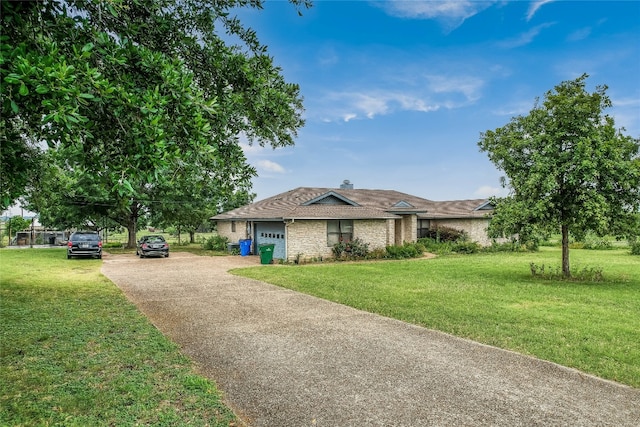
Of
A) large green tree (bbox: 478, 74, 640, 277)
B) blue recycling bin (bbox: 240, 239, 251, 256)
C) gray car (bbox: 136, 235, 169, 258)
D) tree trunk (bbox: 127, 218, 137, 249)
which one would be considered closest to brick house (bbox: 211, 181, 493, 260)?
blue recycling bin (bbox: 240, 239, 251, 256)

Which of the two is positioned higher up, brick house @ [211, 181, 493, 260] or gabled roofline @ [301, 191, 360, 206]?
gabled roofline @ [301, 191, 360, 206]

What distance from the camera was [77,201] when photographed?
2986cm

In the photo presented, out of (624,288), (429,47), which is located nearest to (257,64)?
(429,47)

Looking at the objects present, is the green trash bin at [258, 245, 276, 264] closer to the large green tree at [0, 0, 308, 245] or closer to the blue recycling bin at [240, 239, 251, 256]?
the blue recycling bin at [240, 239, 251, 256]

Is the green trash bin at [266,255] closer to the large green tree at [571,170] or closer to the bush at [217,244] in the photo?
the large green tree at [571,170]

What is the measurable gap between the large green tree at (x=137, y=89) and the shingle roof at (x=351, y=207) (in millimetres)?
14505

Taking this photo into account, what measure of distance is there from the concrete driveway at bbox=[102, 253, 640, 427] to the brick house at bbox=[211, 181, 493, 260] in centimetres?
1229

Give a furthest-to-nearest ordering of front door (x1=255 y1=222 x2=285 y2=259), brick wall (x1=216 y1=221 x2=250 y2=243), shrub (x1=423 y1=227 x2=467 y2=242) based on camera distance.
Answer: brick wall (x1=216 y1=221 x2=250 y2=243)
shrub (x1=423 y1=227 x2=467 y2=242)
front door (x1=255 y1=222 x2=285 y2=259)

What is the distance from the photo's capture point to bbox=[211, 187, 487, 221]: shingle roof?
71.7 ft

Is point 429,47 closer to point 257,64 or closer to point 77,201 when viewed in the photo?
point 257,64

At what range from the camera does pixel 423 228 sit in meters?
30.1

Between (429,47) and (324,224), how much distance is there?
1087cm

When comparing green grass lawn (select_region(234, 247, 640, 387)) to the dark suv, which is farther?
the dark suv

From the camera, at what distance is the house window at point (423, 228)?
98.1 feet
